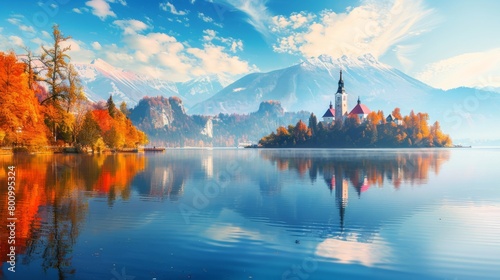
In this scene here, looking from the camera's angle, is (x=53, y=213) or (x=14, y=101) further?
(x=14, y=101)

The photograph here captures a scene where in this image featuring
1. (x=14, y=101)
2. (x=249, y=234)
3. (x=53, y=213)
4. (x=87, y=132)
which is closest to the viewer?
(x=249, y=234)

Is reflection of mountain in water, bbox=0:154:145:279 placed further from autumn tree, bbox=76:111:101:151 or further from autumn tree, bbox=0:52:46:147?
autumn tree, bbox=76:111:101:151

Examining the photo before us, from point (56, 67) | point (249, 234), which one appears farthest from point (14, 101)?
point (249, 234)

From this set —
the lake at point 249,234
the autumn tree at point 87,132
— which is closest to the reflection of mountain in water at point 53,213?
the lake at point 249,234

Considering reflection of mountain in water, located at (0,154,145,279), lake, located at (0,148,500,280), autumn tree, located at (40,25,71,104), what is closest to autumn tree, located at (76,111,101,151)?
autumn tree, located at (40,25,71,104)

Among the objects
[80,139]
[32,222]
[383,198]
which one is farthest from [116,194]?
[80,139]

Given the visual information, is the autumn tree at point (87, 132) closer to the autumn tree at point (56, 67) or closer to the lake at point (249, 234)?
the autumn tree at point (56, 67)

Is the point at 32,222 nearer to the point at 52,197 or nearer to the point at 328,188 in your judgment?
the point at 52,197

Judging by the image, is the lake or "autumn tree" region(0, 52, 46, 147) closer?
the lake

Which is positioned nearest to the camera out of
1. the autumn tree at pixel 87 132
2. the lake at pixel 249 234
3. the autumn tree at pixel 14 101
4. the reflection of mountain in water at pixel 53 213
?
the lake at pixel 249 234

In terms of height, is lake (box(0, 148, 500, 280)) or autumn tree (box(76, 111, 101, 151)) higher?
autumn tree (box(76, 111, 101, 151))

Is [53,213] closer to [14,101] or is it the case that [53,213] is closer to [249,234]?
[249,234]

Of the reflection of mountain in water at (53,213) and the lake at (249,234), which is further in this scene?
the reflection of mountain in water at (53,213)

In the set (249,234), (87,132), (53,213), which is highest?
(87,132)
